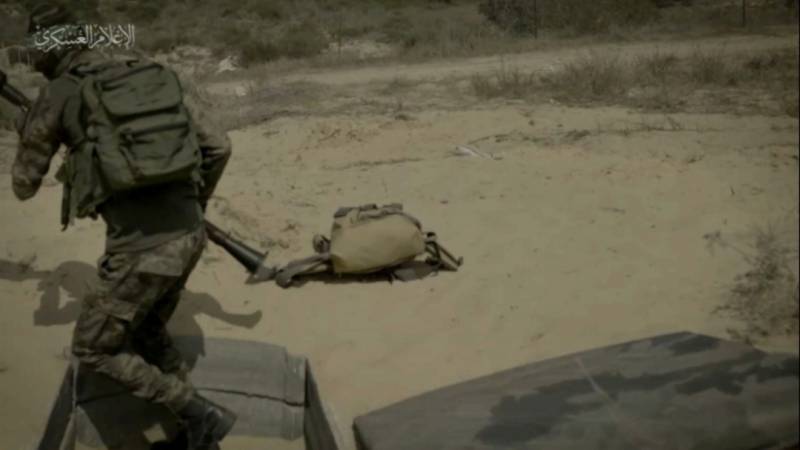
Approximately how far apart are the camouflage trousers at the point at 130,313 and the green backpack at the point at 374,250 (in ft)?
5.33

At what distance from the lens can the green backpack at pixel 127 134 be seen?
113 inches

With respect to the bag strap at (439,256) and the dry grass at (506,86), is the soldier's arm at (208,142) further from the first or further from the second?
the dry grass at (506,86)

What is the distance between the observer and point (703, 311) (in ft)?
10.0

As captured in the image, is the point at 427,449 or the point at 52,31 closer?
the point at 427,449

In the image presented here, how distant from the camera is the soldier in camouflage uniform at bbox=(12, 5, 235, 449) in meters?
3.04

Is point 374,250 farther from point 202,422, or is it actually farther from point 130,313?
point 130,313

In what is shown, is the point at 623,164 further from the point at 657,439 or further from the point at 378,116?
the point at 657,439

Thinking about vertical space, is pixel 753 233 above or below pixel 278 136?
above

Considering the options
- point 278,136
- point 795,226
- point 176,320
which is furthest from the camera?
point 278,136

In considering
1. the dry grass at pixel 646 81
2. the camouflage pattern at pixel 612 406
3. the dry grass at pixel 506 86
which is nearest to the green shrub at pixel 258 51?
the dry grass at pixel 646 81

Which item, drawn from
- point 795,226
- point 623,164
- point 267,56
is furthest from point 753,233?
point 267,56

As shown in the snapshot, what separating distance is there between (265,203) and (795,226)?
4616mm

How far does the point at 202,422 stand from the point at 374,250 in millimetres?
1780

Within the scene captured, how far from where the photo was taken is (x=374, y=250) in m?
4.79
